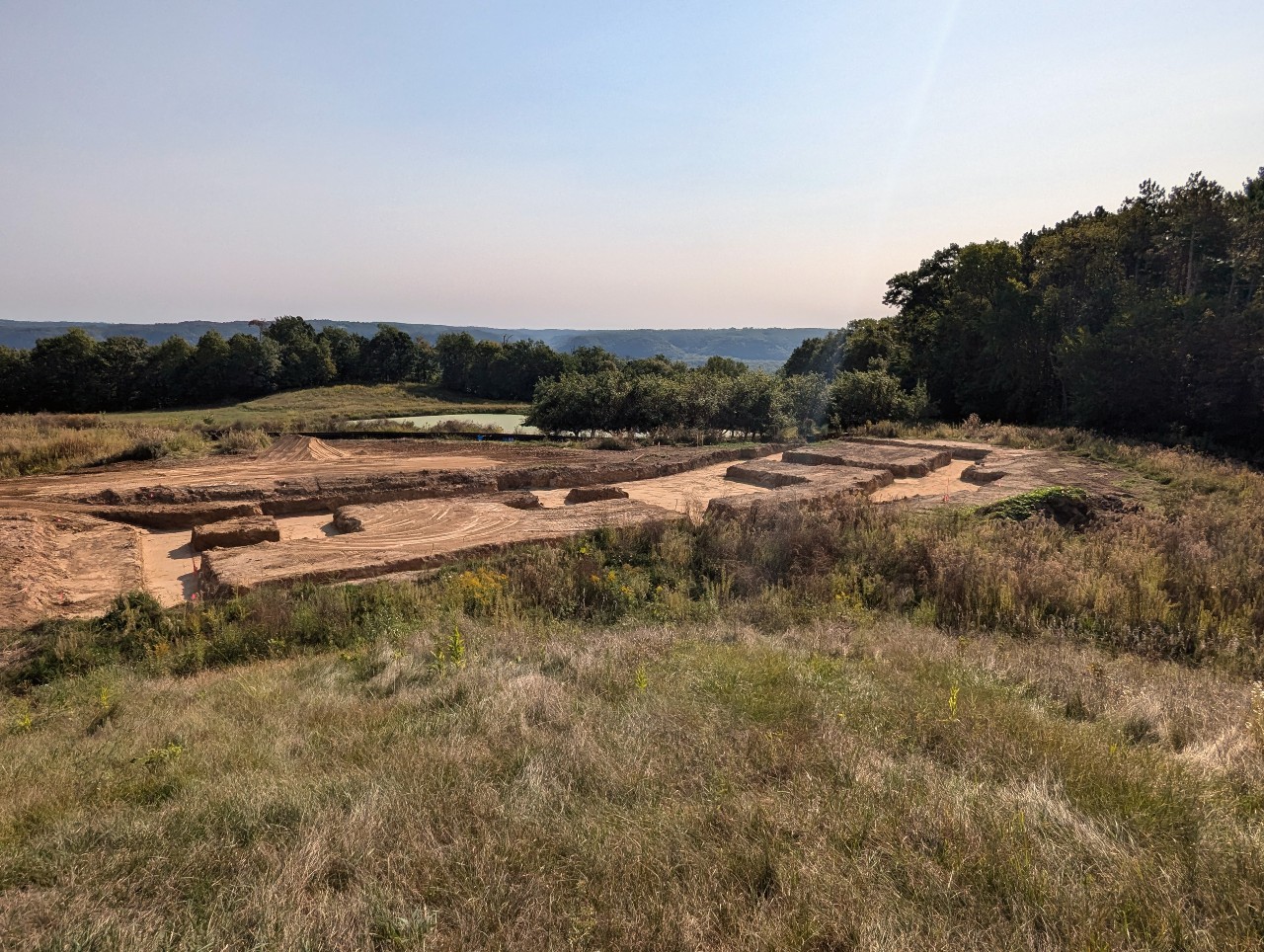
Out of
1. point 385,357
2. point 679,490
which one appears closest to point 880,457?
point 679,490

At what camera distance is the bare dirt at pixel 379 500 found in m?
9.23

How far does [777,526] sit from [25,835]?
334 inches

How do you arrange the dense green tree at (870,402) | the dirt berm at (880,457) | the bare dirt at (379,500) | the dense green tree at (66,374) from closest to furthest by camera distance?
the bare dirt at (379,500) < the dirt berm at (880,457) < the dense green tree at (870,402) < the dense green tree at (66,374)

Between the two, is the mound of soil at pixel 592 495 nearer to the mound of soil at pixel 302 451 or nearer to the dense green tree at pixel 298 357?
the mound of soil at pixel 302 451

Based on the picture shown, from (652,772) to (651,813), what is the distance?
370 millimetres

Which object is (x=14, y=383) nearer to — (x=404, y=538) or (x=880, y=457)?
(x=404, y=538)

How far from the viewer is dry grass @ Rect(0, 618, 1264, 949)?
2.30 m

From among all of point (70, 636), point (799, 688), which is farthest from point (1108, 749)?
point (70, 636)

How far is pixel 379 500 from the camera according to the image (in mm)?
14164

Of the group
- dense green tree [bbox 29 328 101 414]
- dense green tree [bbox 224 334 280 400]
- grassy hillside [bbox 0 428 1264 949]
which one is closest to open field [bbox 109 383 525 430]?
dense green tree [bbox 224 334 280 400]

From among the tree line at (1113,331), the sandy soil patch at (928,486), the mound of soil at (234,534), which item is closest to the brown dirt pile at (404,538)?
the mound of soil at (234,534)

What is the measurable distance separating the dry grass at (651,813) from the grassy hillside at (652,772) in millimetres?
15

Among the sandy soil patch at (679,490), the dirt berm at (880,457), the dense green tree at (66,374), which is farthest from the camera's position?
the dense green tree at (66,374)

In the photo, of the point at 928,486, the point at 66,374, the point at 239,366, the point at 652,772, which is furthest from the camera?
the point at 239,366
